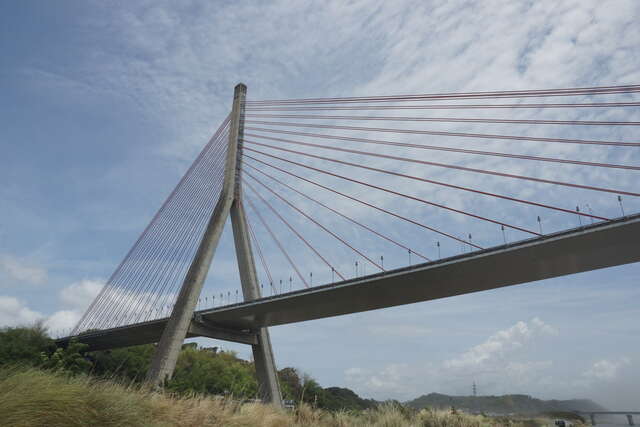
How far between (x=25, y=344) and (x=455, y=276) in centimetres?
3966

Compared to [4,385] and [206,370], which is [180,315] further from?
[206,370]

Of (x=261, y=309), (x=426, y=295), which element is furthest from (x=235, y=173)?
→ (x=426, y=295)

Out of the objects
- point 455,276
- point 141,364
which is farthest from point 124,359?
point 455,276

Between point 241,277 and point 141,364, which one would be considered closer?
point 241,277

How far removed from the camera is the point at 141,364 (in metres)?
55.3

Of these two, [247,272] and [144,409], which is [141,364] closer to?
[247,272]

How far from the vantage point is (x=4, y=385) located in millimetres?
5508

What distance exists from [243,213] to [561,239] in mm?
19204

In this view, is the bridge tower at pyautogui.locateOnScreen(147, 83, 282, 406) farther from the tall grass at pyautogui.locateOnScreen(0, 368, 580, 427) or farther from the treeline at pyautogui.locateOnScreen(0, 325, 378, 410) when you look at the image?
the tall grass at pyautogui.locateOnScreen(0, 368, 580, 427)

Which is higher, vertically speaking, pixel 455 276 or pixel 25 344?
pixel 455 276

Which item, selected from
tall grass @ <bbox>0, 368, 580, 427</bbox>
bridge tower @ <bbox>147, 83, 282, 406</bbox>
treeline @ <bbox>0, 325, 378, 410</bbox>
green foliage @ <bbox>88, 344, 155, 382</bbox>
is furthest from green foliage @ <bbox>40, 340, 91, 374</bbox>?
tall grass @ <bbox>0, 368, 580, 427</bbox>

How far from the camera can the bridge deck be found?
19.6 metres

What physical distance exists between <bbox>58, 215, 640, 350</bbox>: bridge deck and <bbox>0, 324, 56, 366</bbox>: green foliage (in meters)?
14.1

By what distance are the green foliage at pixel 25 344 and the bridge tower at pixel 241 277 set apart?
705 inches
